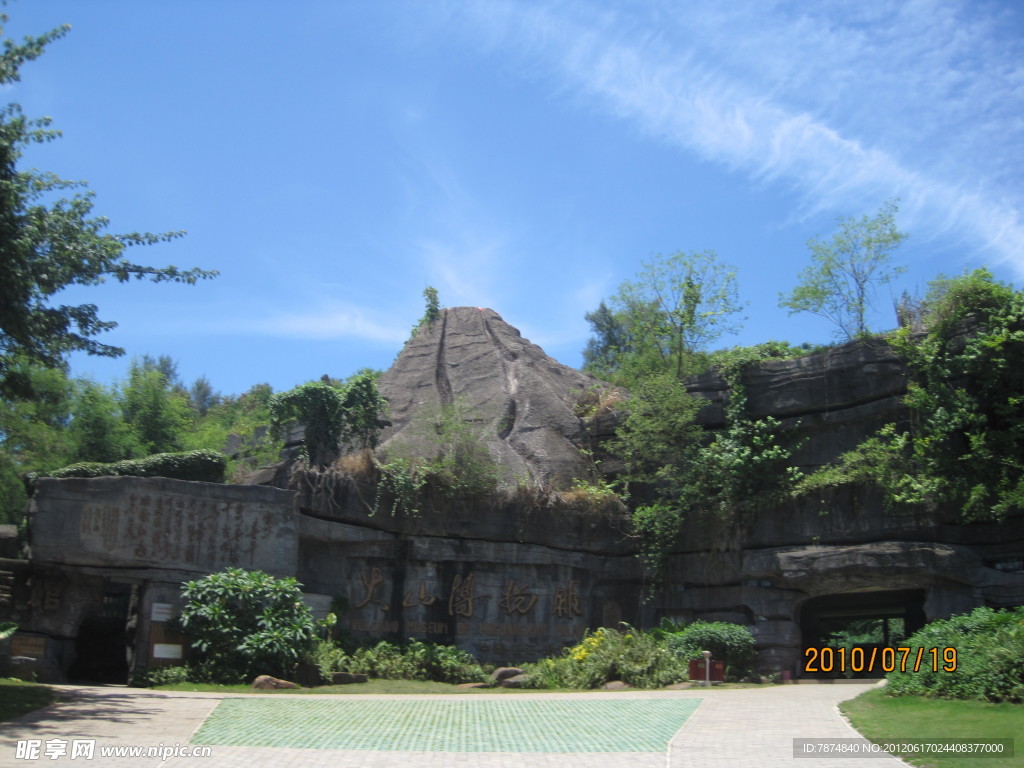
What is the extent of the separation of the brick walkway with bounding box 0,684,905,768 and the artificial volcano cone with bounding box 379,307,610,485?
962cm

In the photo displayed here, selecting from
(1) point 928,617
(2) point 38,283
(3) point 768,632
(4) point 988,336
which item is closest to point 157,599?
(2) point 38,283

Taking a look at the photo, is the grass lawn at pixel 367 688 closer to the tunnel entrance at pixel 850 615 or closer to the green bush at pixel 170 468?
the green bush at pixel 170 468

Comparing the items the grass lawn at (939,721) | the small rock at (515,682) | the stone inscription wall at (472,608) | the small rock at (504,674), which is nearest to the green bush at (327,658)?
the stone inscription wall at (472,608)

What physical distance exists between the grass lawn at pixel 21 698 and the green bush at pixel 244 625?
3.16 metres

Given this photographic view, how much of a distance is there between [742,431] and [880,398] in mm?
3059

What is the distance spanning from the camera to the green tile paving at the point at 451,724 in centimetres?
977

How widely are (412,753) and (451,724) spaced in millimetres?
2123

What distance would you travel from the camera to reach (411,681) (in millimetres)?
17891

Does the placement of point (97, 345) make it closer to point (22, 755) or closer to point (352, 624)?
point (22, 755)

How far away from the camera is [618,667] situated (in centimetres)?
1703

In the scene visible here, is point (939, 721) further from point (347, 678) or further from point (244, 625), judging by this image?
point (244, 625)

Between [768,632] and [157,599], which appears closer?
[157,599]

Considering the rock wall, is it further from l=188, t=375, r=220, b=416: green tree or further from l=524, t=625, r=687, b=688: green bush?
l=188, t=375, r=220, b=416: green tree

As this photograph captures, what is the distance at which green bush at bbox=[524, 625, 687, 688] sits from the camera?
16.7 metres
